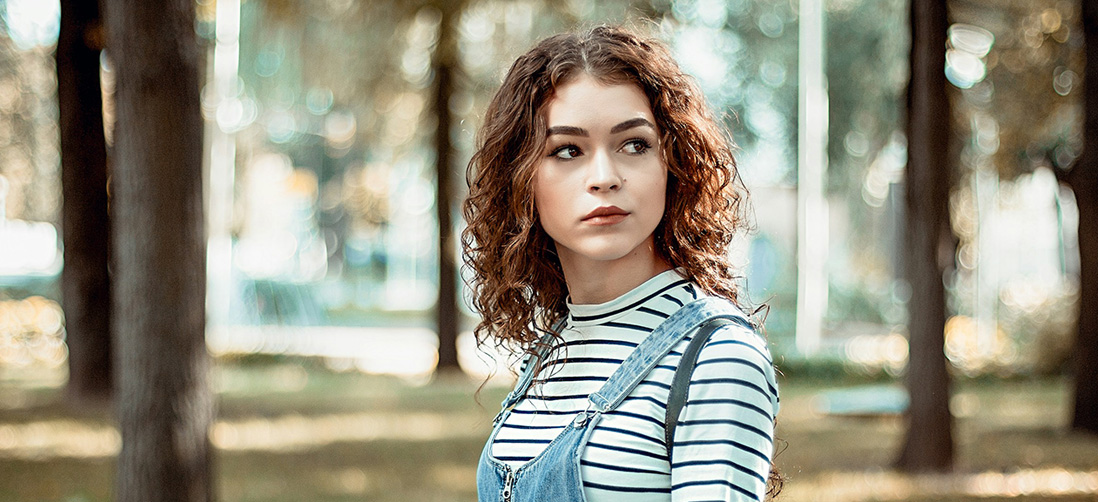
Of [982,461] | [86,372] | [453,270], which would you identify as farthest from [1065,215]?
[86,372]

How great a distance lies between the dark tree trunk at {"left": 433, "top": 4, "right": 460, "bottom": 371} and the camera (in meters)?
16.0

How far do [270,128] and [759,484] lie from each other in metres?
35.8

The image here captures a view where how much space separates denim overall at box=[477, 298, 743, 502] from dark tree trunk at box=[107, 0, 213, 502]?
4480mm

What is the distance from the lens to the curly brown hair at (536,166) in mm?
1993

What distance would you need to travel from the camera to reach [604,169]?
1906mm

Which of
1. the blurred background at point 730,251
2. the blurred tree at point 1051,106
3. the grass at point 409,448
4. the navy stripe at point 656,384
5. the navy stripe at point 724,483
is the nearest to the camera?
the navy stripe at point 724,483

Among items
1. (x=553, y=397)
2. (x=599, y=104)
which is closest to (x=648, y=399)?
(x=553, y=397)

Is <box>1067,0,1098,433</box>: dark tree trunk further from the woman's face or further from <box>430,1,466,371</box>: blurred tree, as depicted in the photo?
the woman's face

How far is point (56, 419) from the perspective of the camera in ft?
37.0

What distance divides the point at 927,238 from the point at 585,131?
7.14 metres

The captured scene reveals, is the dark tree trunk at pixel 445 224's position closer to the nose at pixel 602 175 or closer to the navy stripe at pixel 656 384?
the nose at pixel 602 175

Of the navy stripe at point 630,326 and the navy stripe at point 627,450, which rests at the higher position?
the navy stripe at point 630,326

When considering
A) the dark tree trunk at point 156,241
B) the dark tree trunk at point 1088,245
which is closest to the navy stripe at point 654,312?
the dark tree trunk at point 156,241

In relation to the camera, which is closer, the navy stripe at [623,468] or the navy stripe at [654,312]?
the navy stripe at [623,468]
